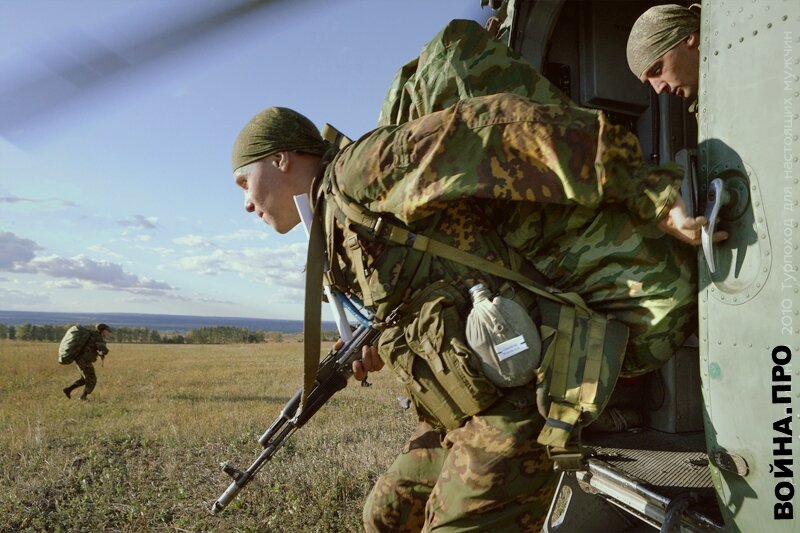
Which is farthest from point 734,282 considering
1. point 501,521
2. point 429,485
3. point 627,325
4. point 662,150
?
point 662,150

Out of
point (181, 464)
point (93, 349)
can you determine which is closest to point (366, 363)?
point (181, 464)

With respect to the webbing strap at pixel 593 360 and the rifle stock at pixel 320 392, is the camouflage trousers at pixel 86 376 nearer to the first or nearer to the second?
the rifle stock at pixel 320 392

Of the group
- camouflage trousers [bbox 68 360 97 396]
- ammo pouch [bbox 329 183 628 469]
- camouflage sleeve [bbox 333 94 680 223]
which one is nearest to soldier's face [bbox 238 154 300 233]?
ammo pouch [bbox 329 183 628 469]

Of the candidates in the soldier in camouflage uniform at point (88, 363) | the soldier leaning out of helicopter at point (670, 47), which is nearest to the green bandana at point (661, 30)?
the soldier leaning out of helicopter at point (670, 47)

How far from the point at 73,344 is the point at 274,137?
551 inches

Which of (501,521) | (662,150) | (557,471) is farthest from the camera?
(662,150)

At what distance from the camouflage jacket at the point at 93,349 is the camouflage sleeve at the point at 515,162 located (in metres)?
14.4

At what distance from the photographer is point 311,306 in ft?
7.12

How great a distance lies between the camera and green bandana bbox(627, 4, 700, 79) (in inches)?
88.5

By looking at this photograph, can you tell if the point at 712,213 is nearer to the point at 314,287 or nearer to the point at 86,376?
the point at 314,287

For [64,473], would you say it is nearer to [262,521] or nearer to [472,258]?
[262,521]

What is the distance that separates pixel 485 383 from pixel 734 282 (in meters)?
0.78

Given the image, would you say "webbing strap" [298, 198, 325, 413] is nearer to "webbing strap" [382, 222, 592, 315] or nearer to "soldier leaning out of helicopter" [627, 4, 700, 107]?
"webbing strap" [382, 222, 592, 315]

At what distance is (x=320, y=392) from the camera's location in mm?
3219
